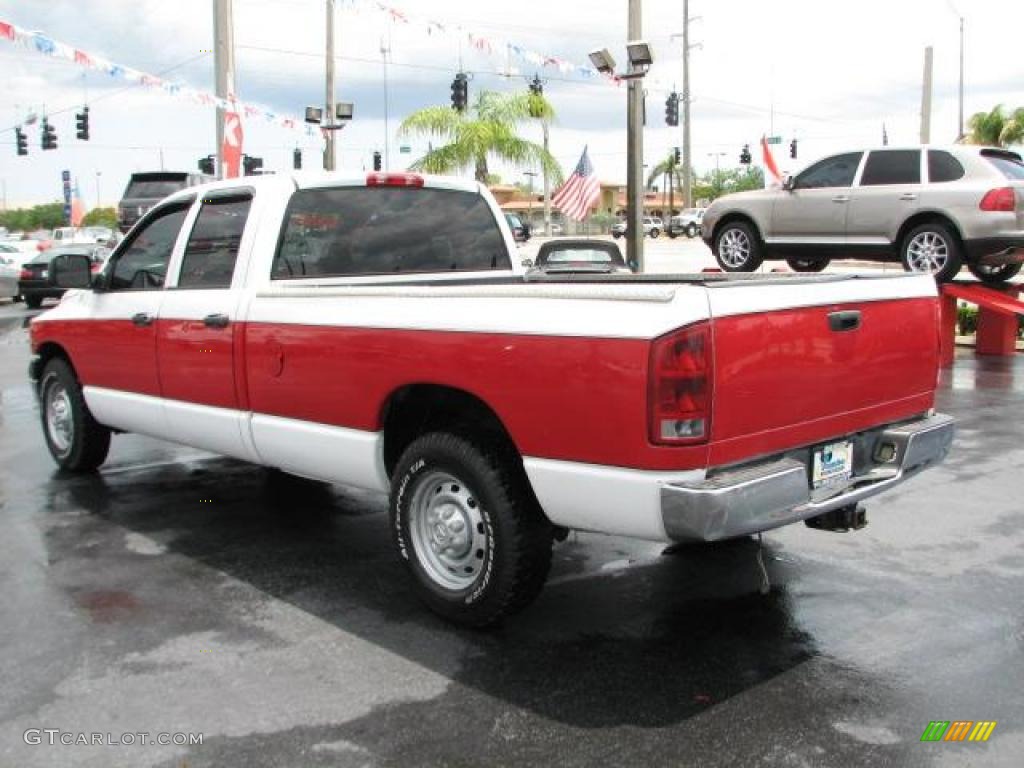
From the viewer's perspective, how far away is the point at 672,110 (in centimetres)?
4262

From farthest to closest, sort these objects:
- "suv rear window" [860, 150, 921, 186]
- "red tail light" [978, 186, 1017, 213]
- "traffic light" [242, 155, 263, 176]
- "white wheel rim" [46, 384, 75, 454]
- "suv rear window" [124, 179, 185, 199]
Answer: "traffic light" [242, 155, 263, 176] < "suv rear window" [124, 179, 185, 199] < "suv rear window" [860, 150, 921, 186] < "red tail light" [978, 186, 1017, 213] < "white wheel rim" [46, 384, 75, 454]

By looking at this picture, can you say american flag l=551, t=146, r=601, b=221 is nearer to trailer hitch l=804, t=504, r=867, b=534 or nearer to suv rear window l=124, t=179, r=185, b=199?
suv rear window l=124, t=179, r=185, b=199

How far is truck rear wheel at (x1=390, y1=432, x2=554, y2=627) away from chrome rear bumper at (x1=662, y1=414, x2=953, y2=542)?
2.44ft

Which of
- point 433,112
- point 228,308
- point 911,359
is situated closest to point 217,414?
point 228,308

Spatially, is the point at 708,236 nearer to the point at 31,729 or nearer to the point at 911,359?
the point at 911,359

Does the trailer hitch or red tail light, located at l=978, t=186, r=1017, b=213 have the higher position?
red tail light, located at l=978, t=186, r=1017, b=213

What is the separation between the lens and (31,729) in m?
3.58

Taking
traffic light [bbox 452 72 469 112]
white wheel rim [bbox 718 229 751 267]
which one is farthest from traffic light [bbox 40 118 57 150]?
white wheel rim [bbox 718 229 751 267]

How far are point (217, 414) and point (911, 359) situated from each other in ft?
11.2

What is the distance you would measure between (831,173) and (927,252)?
4.93ft

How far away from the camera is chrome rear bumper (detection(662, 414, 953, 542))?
356 centimetres

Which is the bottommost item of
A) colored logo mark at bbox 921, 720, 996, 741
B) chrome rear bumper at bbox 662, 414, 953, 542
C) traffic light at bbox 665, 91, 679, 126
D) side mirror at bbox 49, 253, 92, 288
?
colored logo mark at bbox 921, 720, 996, 741

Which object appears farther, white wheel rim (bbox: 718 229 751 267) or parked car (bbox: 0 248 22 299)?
parked car (bbox: 0 248 22 299)

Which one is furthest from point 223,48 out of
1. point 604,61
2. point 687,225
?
point 687,225
